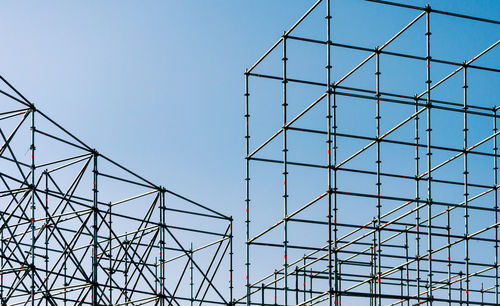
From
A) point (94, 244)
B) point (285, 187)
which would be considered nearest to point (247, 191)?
point (285, 187)

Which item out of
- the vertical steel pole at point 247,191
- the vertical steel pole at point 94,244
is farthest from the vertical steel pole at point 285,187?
the vertical steel pole at point 94,244

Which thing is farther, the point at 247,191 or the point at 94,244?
the point at 94,244

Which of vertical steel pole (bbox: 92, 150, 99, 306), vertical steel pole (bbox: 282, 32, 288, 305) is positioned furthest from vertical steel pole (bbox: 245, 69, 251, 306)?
vertical steel pole (bbox: 92, 150, 99, 306)

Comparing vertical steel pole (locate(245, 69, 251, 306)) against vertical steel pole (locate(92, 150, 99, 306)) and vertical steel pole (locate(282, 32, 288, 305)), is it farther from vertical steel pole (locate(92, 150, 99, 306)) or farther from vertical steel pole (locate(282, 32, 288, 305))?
vertical steel pole (locate(92, 150, 99, 306))

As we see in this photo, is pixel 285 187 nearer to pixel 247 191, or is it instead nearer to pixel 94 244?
pixel 247 191

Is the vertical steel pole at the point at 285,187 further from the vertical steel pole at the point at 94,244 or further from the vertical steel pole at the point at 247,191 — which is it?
the vertical steel pole at the point at 94,244

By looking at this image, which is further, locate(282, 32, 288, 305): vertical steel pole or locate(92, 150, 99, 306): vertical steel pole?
locate(92, 150, 99, 306): vertical steel pole

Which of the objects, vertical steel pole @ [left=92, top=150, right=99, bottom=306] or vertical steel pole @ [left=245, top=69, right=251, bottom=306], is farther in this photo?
vertical steel pole @ [left=92, top=150, right=99, bottom=306]

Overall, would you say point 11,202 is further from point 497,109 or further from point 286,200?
point 497,109

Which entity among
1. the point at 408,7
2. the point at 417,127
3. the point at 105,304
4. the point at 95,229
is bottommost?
the point at 105,304

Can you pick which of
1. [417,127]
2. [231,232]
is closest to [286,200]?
[417,127]

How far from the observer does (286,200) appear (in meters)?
20.8

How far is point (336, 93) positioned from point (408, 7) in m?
2.60

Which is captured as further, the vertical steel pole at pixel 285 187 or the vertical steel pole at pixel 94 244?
the vertical steel pole at pixel 94 244
